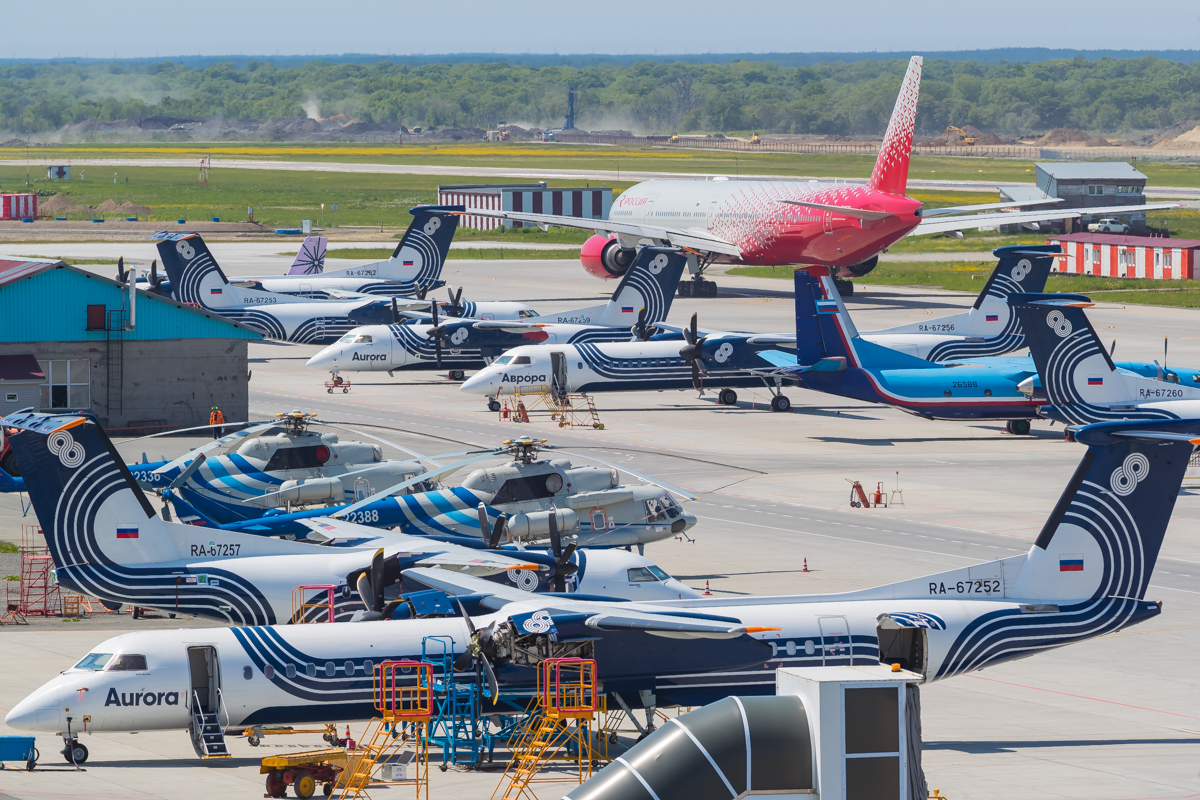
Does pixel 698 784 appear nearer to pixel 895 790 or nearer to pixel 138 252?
pixel 895 790

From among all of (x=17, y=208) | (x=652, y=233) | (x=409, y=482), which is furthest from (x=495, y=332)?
(x=17, y=208)

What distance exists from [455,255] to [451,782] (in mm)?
123491

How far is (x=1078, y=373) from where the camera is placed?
57594 mm

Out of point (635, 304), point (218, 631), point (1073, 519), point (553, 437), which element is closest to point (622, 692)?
point (218, 631)

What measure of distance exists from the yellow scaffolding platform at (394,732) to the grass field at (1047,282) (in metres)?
95.0

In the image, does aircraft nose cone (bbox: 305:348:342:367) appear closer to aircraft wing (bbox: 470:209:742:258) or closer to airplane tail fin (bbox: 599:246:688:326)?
airplane tail fin (bbox: 599:246:688:326)

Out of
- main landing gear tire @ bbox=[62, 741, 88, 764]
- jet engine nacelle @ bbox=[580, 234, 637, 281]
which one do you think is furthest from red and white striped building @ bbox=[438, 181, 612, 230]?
main landing gear tire @ bbox=[62, 741, 88, 764]

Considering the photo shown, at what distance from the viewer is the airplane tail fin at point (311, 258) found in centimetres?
11275

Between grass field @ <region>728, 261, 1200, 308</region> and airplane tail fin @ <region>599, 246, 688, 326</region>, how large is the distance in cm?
4419

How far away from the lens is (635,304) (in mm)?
83562

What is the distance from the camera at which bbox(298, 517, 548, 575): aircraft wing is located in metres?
33.9

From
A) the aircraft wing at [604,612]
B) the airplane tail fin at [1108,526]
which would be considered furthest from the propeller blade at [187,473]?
the airplane tail fin at [1108,526]

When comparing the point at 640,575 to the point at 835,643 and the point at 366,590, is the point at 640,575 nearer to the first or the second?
the point at 835,643

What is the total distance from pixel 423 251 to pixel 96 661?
245 feet
